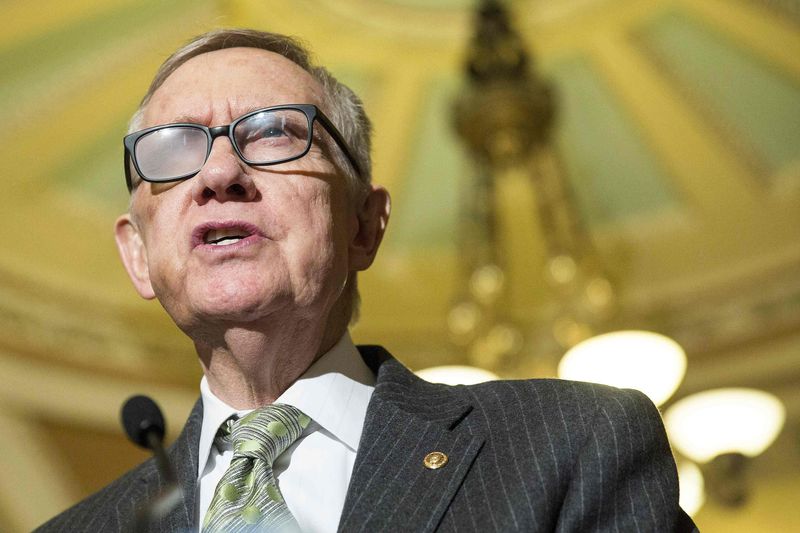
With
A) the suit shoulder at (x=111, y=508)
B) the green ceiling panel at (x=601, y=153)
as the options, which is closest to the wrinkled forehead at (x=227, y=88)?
the suit shoulder at (x=111, y=508)

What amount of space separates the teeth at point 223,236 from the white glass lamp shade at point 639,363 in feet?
7.35

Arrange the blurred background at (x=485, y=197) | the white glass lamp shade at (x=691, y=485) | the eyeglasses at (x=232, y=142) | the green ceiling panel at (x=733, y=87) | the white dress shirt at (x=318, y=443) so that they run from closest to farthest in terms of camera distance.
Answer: the white dress shirt at (x=318, y=443), the eyeglasses at (x=232, y=142), the white glass lamp shade at (x=691, y=485), the blurred background at (x=485, y=197), the green ceiling panel at (x=733, y=87)

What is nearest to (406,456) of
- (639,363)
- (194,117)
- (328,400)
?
(328,400)

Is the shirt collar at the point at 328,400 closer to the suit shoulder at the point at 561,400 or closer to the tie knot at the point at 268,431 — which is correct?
the tie knot at the point at 268,431

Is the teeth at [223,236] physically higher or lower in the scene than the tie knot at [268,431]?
higher

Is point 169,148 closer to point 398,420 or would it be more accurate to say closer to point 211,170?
point 211,170

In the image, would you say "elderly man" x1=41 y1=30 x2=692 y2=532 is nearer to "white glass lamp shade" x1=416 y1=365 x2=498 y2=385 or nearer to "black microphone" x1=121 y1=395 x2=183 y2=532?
"black microphone" x1=121 y1=395 x2=183 y2=532

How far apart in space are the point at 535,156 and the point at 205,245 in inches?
141

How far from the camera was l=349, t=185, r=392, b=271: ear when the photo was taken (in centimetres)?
158

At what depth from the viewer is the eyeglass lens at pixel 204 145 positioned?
142 cm

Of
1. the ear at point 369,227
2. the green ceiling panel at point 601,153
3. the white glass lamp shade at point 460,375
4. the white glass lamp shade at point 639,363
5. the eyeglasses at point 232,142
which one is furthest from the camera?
the green ceiling panel at point 601,153

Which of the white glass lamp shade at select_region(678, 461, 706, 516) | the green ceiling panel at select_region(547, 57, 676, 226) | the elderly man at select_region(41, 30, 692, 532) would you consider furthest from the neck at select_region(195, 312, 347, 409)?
the green ceiling panel at select_region(547, 57, 676, 226)

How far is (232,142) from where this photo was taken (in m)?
1.40

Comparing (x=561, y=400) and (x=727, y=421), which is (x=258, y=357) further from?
(x=727, y=421)
